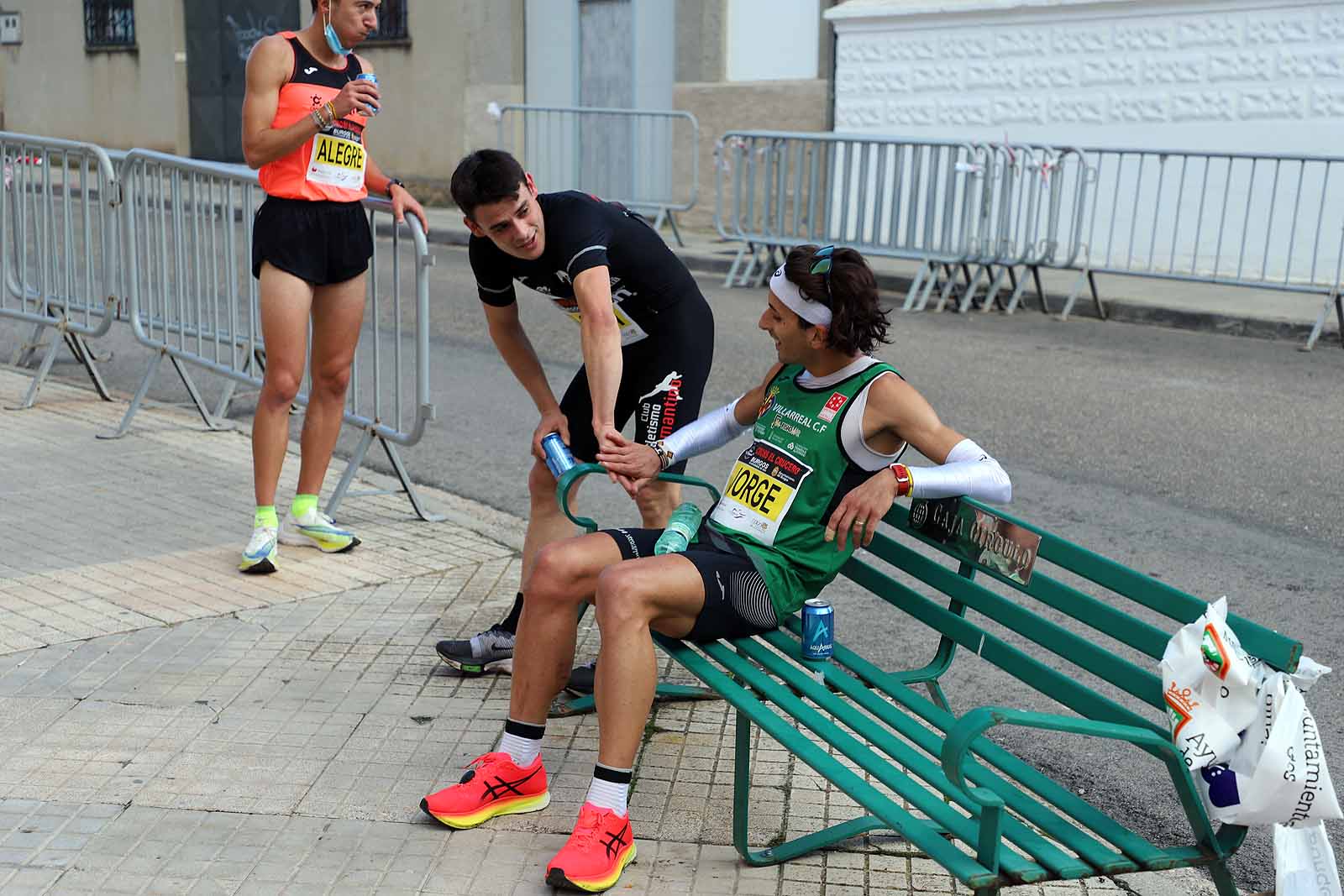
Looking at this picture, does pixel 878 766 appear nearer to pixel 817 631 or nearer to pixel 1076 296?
pixel 817 631

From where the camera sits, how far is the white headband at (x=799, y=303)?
3.56m

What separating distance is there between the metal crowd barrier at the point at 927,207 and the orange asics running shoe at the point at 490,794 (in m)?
8.56

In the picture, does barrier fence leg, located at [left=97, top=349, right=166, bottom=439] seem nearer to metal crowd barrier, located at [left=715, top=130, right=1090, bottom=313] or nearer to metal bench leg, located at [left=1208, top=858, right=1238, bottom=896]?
metal bench leg, located at [left=1208, top=858, right=1238, bottom=896]

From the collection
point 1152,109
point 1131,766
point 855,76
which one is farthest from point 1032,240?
point 1131,766

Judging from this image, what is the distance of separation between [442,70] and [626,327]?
51.9 ft

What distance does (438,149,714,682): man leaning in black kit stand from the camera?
397cm

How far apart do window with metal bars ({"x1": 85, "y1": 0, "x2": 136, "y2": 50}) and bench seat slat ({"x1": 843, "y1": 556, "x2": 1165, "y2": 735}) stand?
2187 centimetres

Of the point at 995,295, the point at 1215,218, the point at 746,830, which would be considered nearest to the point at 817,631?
the point at 746,830

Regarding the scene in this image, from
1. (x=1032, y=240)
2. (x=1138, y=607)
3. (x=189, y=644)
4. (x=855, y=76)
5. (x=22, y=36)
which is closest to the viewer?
(x=189, y=644)

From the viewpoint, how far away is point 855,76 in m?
15.7

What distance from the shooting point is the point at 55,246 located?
7.86 metres

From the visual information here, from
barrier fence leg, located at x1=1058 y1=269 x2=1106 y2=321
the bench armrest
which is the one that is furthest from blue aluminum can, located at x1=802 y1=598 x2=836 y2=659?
barrier fence leg, located at x1=1058 y1=269 x2=1106 y2=321

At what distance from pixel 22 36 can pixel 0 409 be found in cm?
1924

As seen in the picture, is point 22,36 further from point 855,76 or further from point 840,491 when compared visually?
point 840,491
